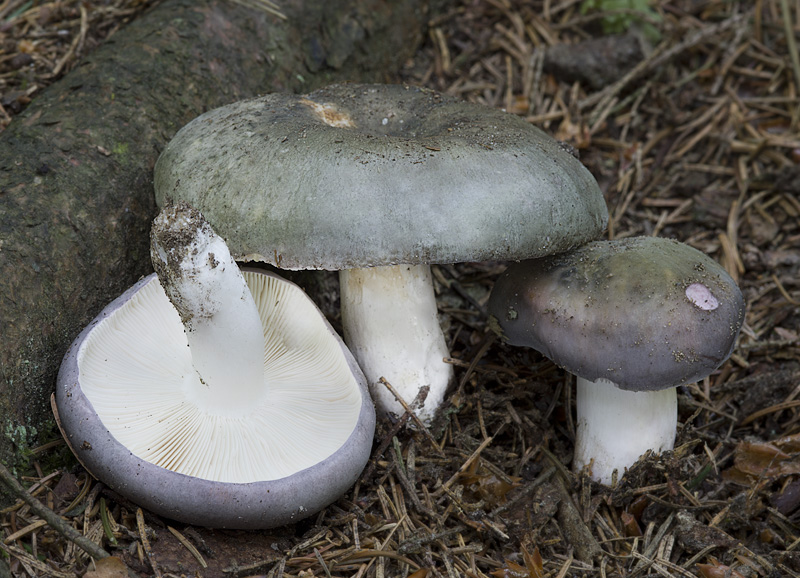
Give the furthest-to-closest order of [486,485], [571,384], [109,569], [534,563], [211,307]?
[571,384]
[486,485]
[534,563]
[211,307]
[109,569]

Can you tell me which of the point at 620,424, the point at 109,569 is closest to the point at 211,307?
the point at 109,569

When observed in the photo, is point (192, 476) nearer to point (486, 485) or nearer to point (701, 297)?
point (486, 485)

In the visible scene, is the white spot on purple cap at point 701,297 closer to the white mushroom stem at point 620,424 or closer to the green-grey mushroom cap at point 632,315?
the green-grey mushroom cap at point 632,315

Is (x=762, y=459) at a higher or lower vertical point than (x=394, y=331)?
lower

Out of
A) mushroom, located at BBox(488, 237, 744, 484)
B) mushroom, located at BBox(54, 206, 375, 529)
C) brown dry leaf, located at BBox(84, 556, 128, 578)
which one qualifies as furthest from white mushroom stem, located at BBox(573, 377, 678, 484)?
brown dry leaf, located at BBox(84, 556, 128, 578)

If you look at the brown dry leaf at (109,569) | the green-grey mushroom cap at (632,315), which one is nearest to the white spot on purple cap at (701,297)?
the green-grey mushroom cap at (632,315)

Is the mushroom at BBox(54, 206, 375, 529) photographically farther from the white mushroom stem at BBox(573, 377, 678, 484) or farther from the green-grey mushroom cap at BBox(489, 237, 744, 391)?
the white mushroom stem at BBox(573, 377, 678, 484)
